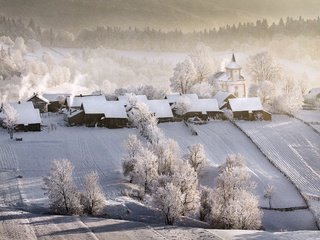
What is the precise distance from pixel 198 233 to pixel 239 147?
3123 centimetres

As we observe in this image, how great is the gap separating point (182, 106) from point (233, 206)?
36650 millimetres

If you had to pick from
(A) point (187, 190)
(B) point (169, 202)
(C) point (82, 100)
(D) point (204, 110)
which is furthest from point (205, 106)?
(B) point (169, 202)

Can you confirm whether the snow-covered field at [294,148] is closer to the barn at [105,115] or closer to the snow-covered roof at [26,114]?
the barn at [105,115]

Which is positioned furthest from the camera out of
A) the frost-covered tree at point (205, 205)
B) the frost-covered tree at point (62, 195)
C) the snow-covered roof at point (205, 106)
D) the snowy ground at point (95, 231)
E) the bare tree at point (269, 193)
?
the snow-covered roof at point (205, 106)

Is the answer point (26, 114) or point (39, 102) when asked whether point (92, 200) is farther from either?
point (39, 102)

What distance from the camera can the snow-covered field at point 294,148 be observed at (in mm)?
68188

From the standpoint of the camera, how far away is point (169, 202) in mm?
52000

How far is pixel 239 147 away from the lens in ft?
253

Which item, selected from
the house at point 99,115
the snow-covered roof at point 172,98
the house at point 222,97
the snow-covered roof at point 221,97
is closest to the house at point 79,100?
Answer: the house at point 99,115

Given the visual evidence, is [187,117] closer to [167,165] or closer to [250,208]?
[167,165]

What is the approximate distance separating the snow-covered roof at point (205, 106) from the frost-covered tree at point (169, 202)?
3655cm

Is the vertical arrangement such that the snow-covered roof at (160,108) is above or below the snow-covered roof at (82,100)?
below

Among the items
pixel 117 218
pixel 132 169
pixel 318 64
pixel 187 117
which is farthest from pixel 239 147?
pixel 318 64

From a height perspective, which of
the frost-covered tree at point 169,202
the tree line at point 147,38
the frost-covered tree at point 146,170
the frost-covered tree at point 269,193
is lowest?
the frost-covered tree at point 269,193
